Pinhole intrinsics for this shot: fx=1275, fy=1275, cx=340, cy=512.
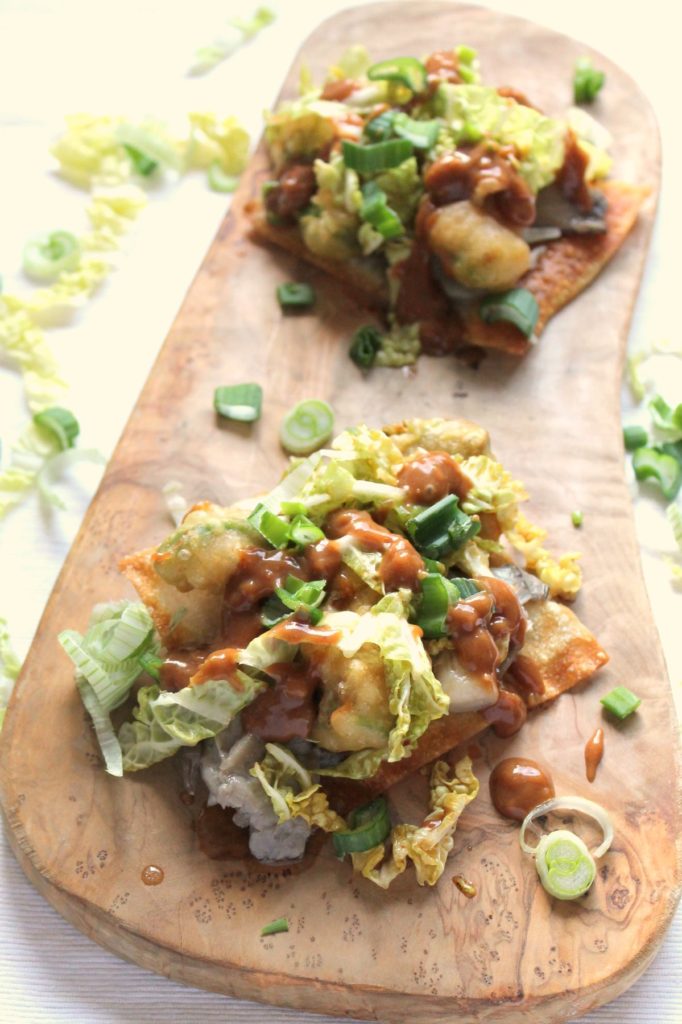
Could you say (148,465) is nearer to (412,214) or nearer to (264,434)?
(264,434)

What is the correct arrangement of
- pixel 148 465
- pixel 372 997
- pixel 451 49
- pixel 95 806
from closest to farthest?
1. pixel 372 997
2. pixel 95 806
3. pixel 148 465
4. pixel 451 49

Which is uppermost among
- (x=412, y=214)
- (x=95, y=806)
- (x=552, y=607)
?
(x=412, y=214)

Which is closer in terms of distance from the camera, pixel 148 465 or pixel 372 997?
pixel 372 997

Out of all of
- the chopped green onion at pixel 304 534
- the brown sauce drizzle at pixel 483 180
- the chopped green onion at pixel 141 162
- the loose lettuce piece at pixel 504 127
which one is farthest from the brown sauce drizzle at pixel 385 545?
the chopped green onion at pixel 141 162

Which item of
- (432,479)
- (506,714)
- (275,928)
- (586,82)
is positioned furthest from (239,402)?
(586,82)

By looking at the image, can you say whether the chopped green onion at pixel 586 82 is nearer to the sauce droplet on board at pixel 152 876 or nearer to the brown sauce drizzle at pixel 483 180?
the brown sauce drizzle at pixel 483 180

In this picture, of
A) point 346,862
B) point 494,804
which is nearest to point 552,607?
point 494,804
